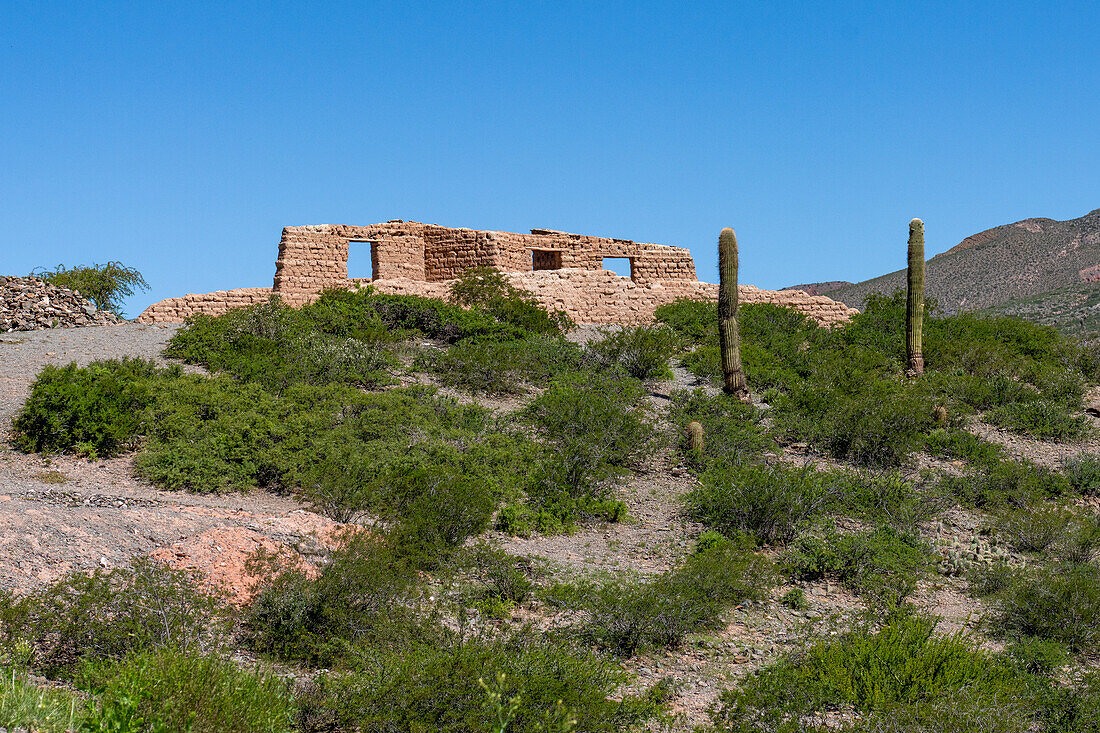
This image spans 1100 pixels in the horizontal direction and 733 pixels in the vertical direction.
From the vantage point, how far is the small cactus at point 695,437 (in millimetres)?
15039

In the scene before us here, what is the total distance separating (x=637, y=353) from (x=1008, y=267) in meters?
57.1

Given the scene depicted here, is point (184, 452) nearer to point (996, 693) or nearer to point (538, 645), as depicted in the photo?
point (538, 645)

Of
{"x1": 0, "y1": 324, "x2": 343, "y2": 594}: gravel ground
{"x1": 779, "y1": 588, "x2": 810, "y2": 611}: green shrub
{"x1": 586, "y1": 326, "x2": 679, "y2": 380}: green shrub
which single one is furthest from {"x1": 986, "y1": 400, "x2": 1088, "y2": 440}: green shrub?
{"x1": 0, "y1": 324, "x2": 343, "y2": 594}: gravel ground

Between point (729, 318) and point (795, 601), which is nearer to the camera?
point (795, 601)

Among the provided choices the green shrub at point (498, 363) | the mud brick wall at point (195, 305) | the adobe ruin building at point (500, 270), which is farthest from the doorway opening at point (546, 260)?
the mud brick wall at point (195, 305)

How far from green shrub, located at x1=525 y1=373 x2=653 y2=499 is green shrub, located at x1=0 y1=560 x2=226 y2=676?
6145 mm

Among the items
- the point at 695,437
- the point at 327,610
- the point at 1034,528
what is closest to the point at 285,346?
the point at 695,437

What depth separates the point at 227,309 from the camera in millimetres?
21719

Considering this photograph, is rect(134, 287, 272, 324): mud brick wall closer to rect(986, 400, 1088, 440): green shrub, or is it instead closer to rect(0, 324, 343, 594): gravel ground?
rect(0, 324, 343, 594): gravel ground

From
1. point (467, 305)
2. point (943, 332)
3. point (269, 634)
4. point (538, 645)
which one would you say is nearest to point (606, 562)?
point (538, 645)

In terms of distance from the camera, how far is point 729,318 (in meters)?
18.9

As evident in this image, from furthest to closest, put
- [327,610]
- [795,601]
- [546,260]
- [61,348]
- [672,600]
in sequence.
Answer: [546,260] → [61,348] → [795,601] → [672,600] → [327,610]

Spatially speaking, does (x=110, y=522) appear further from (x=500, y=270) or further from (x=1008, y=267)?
(x=1008, y=267)

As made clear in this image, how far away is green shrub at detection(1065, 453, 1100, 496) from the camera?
14.8 meters
